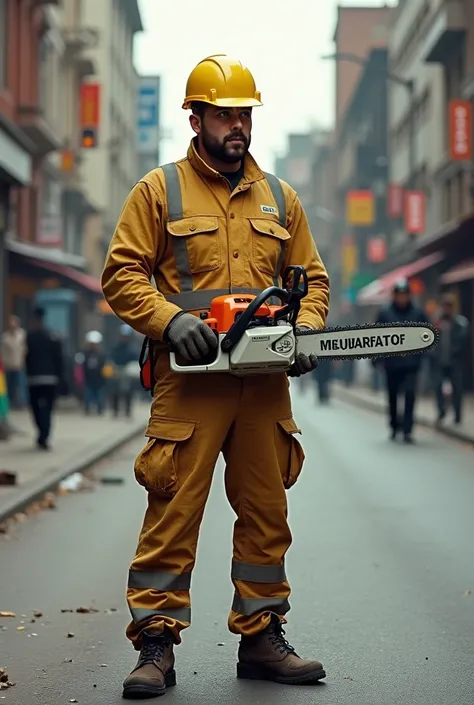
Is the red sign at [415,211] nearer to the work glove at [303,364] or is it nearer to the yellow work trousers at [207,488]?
the yellow work trousers at [207,488]

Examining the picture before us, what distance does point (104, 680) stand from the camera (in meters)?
5.13

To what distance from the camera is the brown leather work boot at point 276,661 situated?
499 centimetres

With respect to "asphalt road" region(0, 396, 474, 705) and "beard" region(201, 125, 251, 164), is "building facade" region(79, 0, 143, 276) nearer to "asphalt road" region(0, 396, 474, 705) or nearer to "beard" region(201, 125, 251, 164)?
"asphalt road" region(0, 396, 474, 705)

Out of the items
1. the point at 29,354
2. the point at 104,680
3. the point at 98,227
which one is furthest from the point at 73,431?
the point at 98,227

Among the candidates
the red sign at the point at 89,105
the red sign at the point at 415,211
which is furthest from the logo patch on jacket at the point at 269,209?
the red sign at the point at 415,211

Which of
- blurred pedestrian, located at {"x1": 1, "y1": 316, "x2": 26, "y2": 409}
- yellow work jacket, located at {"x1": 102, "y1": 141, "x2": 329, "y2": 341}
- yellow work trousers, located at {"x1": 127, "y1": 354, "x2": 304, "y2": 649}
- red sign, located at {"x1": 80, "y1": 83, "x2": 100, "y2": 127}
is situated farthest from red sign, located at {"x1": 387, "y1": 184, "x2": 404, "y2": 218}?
yellow work trousers, located at {"x1": 127, "y1": 354, "x2": 304, "y2": 649}

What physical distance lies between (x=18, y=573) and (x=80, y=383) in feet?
76.6

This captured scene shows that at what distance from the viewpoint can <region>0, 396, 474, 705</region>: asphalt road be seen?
503cm

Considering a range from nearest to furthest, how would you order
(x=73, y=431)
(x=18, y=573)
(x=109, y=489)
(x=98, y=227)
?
1. (x=18, y=573)
2. (x=109, y=489)
3. (x=73, y=431)
4. (x=98, y=227)

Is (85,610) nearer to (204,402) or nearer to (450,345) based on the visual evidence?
(204,402)

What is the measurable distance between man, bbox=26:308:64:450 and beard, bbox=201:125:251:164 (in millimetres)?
12097

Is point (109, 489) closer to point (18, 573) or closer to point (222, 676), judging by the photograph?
point (18, 573)

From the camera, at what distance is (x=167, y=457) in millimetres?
4832

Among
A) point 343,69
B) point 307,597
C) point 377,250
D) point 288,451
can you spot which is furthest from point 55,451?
point 343,69
